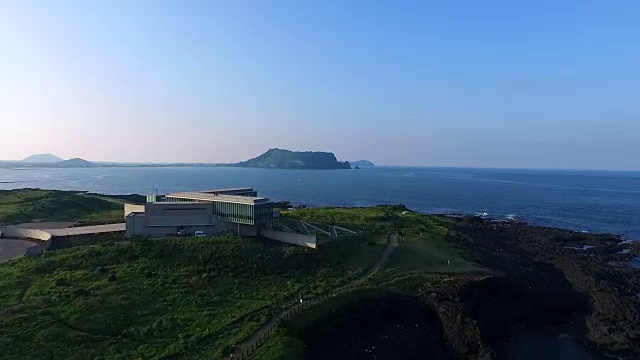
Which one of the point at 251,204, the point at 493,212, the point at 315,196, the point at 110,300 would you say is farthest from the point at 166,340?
the point at 315,196

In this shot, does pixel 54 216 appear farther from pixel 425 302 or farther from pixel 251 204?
pixel 425 302

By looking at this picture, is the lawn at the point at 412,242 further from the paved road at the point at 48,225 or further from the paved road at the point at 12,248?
the paved road at the point at 12,248

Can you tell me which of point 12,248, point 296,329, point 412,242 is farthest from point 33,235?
point 412,242

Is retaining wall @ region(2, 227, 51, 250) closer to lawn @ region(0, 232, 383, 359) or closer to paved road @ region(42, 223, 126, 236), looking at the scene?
paved road @ region(42, 223, 126, 236)

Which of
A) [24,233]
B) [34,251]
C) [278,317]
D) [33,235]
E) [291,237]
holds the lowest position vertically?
[278,317]

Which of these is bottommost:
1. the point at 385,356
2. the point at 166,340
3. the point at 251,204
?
the point at 385,356

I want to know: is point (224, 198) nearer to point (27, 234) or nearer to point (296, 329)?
point (296, 329)

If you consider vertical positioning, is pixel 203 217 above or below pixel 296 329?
above
